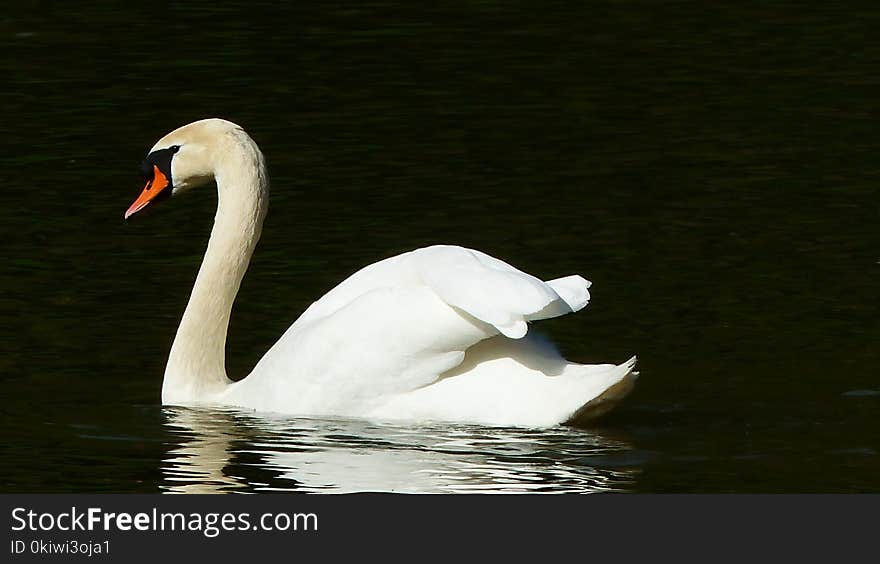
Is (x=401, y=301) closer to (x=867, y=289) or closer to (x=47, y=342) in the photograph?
(x=47, y=342)

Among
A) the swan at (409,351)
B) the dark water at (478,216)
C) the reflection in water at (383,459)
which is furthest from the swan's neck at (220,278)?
the reflection in water at (383,459)

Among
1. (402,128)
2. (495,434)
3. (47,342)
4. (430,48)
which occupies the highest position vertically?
(430,48)

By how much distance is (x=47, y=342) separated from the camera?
9.66 metres

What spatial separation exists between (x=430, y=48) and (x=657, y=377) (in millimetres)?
9712

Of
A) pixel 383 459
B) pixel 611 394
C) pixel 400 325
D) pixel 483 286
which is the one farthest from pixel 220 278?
pixel 611 394

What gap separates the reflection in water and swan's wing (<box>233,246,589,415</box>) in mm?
179

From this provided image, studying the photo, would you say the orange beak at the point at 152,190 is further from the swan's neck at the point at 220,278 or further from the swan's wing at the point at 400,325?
the swan's wing at the point at 400,325

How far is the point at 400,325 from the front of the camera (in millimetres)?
8109

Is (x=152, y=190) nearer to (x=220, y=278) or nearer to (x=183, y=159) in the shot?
(x=183, y=159)

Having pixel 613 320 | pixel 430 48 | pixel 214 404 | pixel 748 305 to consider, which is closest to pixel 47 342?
pixel 214 404

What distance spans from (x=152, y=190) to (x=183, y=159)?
0.26m

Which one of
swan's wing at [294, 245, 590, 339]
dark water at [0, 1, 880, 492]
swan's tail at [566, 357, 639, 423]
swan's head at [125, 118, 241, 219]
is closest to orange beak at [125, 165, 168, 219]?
swan's head at [125, 118, 241, 219]

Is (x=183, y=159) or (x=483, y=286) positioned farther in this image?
(x=183, y=159)

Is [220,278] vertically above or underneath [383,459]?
above
